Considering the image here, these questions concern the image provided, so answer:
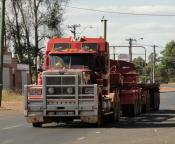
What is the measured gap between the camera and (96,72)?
27.2 meters

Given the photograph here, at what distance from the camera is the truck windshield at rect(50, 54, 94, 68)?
86.6ft

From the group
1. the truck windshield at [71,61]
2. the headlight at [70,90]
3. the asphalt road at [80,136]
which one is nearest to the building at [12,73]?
the truck windshield at [71,61]

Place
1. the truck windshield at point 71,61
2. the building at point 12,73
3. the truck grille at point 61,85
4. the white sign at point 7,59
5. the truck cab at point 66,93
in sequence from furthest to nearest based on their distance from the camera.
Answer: the building at point 12,73 → the white sign at point 7,59 → the truck windshield at point 71,61 → the truck grille at point 61,85 → the truck cab at point 66,93

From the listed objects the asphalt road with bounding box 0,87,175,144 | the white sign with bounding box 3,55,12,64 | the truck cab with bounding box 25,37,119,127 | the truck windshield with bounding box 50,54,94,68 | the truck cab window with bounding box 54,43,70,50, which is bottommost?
the asphalt road with bounding box 0,87,175,144

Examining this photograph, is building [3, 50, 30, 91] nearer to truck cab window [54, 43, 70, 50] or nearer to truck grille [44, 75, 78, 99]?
truck cab window [54, 43, 70, 50]

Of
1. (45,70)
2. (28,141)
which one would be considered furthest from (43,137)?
(45,70)

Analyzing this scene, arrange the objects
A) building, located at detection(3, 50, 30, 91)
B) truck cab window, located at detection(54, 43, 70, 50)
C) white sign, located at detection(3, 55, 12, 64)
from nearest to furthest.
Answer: truck cab window, located at detection(54, 43, 70, 50)
white sign, located at detection(3, 55, 12, 64)
building, located at detection(3, 50, 30, 91)

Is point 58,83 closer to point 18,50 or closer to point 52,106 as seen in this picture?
point 52,106

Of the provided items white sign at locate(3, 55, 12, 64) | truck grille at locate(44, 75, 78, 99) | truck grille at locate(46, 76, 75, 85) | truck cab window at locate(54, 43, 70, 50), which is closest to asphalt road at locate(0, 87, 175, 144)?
truck grille at locate(44, 75, 78, 99)

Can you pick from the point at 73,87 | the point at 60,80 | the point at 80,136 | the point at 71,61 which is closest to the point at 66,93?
the point at 73,87

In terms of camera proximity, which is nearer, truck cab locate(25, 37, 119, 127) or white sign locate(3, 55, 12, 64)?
truck cab locate(25, 37, 119, 127)

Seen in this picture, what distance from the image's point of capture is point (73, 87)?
24984mm

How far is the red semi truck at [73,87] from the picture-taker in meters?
24.8

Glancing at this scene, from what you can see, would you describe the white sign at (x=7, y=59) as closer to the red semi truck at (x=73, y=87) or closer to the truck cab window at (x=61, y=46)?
the red semi truck at (x=73, y=87)
